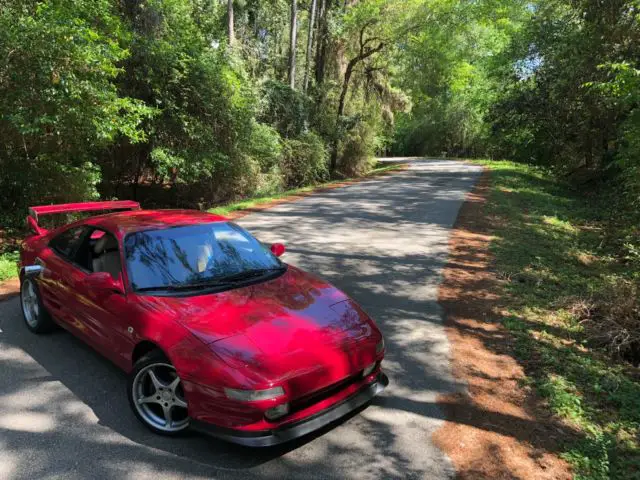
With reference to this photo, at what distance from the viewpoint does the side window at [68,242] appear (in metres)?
4.59

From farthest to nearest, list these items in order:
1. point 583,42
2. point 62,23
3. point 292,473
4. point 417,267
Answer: point 583,42 → point 62,23 → point 417,267 → point 292,473

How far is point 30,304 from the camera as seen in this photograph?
16.9ft

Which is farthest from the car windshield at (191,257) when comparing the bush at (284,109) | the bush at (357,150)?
the bush at (357,150)

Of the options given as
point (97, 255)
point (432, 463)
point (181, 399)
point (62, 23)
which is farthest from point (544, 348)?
point (62, 23)

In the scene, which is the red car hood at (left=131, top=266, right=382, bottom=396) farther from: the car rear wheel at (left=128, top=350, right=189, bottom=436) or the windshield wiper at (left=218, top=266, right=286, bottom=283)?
the car rear wheel at (left=128, top=350, right=189, bottom=436)

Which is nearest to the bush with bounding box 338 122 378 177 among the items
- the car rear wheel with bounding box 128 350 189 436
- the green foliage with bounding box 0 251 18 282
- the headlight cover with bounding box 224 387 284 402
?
the green foliage with bounding box 0 251 18 282

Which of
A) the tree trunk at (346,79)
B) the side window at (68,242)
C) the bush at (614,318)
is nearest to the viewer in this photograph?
the side window at (68,242)

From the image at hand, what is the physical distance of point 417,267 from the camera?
784 centimetres

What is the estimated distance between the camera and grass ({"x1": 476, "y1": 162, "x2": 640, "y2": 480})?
3.37 m

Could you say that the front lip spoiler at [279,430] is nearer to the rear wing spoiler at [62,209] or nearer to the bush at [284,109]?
the rear wing spoiler at [62,209]

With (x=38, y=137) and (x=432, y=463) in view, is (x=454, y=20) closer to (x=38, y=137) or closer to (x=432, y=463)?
(x=38, y=137)

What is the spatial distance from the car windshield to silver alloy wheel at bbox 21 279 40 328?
1.75 m

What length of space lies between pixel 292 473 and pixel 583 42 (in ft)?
59.2

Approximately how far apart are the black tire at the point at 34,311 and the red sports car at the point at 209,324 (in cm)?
2
